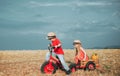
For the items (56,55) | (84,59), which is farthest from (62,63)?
(84,59)

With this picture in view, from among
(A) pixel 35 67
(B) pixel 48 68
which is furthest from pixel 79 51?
(A) pixel 35 67

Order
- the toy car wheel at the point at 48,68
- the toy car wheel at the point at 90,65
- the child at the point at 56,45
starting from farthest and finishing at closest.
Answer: the toy car wheel at the point at 90,65, the toy car wheel at the point at 48,68, the child at the point at 56,45

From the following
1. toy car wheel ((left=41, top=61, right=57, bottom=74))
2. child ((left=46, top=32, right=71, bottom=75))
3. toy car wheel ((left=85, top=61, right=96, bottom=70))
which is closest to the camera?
child ((left=46, top=32, right=71, bottom=75))

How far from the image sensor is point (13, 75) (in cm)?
1483

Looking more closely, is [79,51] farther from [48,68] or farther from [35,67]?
[35,67]

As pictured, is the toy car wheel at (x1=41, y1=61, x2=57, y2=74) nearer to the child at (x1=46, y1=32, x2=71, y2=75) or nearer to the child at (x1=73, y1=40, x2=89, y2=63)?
the child at (x1=46, y1=32, x2=71, y2=75)

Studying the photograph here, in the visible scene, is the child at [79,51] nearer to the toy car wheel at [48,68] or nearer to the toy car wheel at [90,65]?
the toy car wheel at [90,65]

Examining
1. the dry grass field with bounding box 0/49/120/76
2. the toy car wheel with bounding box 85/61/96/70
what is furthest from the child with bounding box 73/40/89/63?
the dry grass field with bounding box 0/49/120/76

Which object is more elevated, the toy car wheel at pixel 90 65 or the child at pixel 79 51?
the child at pixel 79 51

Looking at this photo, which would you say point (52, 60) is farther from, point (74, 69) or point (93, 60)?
point (93, 60)

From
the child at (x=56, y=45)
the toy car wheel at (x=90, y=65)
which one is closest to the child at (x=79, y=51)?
the toy car wheel at (x=90, y=65)

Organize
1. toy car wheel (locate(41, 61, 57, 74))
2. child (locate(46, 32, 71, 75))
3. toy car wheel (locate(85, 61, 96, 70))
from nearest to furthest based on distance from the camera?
child (locate(46, 32, 71, 75)) → toy car wheel (locate(41, 61, 57, 74)) → toy car wheel (locate(85, 61, 96, 70))

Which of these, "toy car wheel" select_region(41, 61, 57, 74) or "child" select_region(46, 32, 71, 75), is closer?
"child" select_region(46, 32, 71, 75)

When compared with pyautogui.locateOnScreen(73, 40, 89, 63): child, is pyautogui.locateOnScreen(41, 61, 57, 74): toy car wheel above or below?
below
